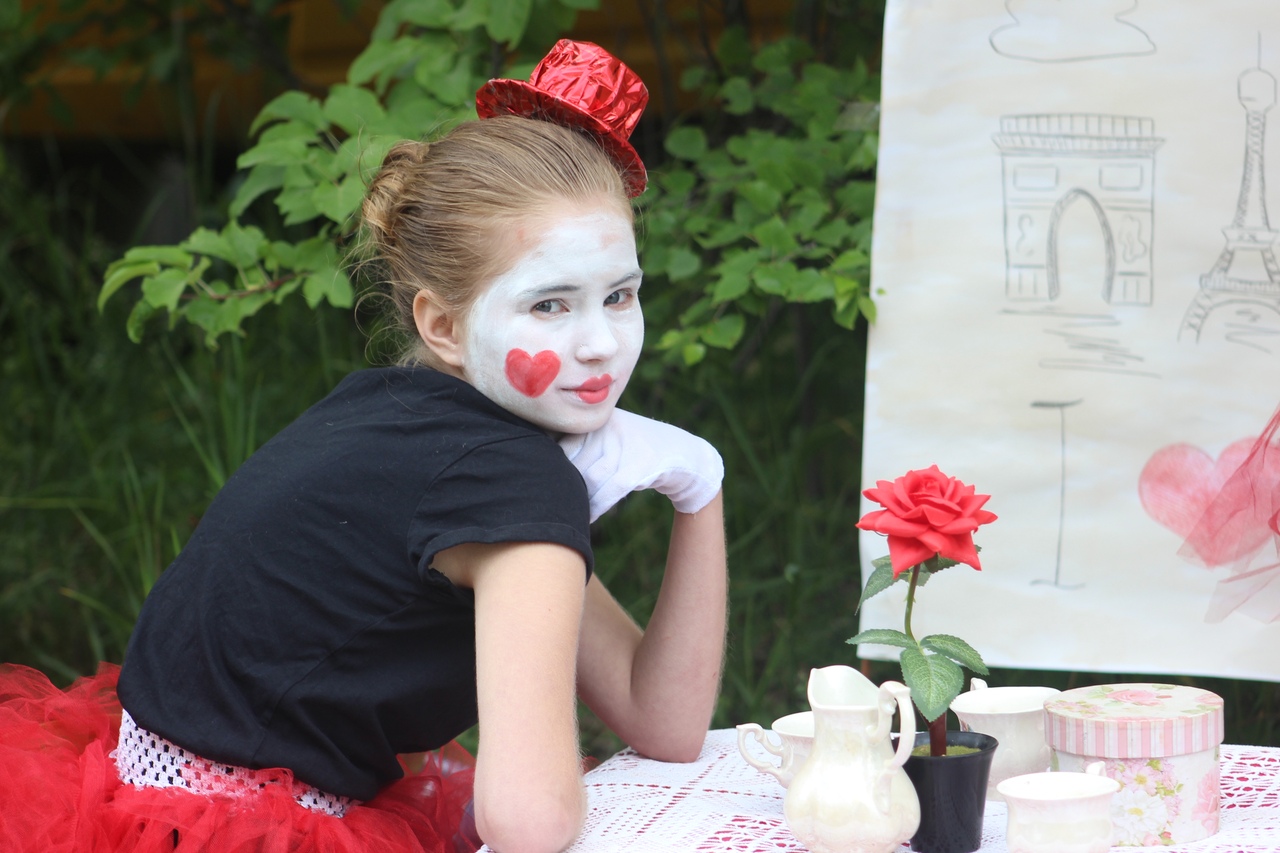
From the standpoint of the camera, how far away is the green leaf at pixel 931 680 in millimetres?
1055

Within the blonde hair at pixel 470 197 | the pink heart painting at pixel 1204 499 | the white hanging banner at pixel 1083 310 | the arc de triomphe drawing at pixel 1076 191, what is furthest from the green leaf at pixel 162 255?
the pink heart painting at pixel 1204 499

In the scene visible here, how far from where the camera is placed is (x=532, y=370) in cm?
128

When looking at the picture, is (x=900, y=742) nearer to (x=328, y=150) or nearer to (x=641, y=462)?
(x=641, y=462)

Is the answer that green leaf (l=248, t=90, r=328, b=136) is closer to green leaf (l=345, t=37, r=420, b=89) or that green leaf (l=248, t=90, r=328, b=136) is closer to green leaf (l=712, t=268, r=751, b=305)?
green leaf (l=345, t=37, r=420, b=89)

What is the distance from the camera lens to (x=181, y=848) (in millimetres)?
1225

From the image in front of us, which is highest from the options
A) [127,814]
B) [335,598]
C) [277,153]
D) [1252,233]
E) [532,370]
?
[277,153]

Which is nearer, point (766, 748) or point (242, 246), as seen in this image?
point (766, 748)

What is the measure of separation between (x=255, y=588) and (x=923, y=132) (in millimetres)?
1111

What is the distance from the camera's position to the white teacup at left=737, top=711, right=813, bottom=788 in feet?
3.86

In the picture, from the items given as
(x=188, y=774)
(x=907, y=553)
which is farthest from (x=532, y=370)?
(x=188, y=774)

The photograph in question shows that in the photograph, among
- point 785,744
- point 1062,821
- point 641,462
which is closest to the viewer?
point 1062,821

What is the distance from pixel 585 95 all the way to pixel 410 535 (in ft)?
1.70

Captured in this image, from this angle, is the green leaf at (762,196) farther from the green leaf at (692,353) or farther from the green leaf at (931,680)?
the green leaf at (931,680)

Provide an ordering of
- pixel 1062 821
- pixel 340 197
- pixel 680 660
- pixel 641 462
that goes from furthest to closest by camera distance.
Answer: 1. pixel 340 197
2. pixel 680 660
3. pixel 641 462
4. pixel 1062 821
